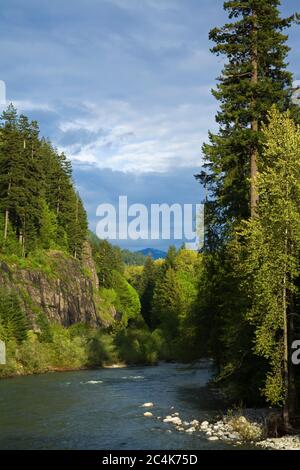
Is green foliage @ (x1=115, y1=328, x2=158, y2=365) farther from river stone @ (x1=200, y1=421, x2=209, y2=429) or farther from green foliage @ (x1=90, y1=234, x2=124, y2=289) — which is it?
river stone @ (x1=200, y1=421, x2=209, y2=429)

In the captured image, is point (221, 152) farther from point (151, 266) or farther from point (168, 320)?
point (151, 266)

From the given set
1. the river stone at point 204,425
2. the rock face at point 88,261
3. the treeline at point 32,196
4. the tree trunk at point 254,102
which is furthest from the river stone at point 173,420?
the rock face at point 88,261

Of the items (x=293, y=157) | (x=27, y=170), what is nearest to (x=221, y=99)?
(x=293, y=157)

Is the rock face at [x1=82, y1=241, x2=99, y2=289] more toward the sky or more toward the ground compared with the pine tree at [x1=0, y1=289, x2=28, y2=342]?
more toward the sky

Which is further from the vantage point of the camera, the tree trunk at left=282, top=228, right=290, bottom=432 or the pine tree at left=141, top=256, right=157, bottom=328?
the pine tree at left=141, top=256, right=157, bottom=328

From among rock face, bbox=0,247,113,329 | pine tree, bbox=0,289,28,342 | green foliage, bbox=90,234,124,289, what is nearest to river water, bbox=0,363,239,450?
pine tree, bbox=0,289,28,342

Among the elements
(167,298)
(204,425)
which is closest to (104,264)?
(167,298)

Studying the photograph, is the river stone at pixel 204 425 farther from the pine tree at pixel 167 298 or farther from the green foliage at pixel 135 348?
the pine tree at pixel 167 298

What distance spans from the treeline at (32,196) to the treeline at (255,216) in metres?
47.1

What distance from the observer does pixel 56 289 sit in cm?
8019

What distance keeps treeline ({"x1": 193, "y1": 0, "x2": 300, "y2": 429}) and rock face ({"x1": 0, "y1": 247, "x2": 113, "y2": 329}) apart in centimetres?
3862

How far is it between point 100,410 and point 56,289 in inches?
1881

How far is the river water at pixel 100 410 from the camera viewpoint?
2406 cm

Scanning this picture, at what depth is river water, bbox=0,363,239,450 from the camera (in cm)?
2406
